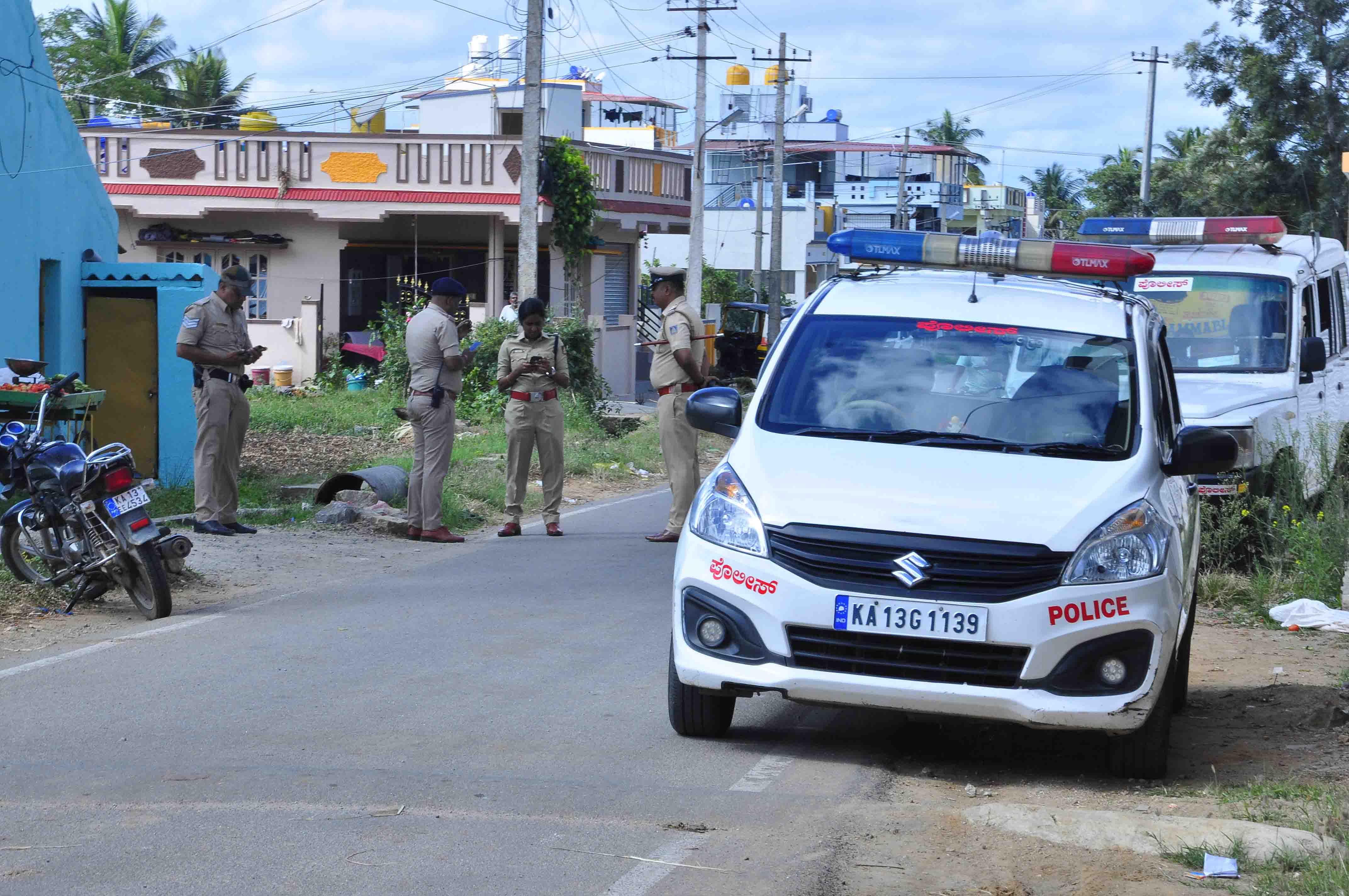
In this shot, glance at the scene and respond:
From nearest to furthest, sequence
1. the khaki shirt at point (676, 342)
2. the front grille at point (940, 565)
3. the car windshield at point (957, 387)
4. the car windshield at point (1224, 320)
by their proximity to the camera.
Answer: the front grille at point (940, 565), the car windshield at point (957, 387), the car windshield at point (1224, 320), the khaki shirt at point (676, 342)

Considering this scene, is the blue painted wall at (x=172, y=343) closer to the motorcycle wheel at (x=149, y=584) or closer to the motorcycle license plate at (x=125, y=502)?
the motorcycle wheel at (x=149, y=584)

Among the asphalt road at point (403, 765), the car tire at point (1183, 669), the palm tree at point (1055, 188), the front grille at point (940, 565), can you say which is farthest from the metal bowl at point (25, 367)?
the palm tree at point (1055, 188)

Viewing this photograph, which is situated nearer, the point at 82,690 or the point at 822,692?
the point at 822,692

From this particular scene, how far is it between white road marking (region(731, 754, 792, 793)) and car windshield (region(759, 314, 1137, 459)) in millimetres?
1303

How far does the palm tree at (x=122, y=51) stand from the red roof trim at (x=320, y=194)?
85.2 feet

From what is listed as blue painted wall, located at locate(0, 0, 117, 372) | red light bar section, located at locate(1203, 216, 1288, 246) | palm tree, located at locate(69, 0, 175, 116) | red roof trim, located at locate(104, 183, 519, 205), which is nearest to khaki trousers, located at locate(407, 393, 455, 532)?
blue painted wall, located at locate(0, 0, 117, 372)

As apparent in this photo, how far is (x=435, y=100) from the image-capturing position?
36812 millimetres

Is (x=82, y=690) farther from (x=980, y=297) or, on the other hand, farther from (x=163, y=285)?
(x=163, y=285)

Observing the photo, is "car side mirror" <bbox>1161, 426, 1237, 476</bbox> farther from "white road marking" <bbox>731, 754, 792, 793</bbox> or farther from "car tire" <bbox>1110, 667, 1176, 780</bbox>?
"white road marking" <bbox>731, 754, 792, 793</bbox>

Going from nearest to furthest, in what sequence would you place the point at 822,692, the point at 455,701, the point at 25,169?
the point at 822,692
the point at 455,701
the point at 25,169

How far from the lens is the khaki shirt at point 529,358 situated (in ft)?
40.1

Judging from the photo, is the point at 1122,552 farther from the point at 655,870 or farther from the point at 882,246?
the point at 882,246

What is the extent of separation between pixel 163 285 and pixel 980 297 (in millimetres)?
10245

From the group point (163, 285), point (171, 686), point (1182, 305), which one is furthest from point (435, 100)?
point (171, 686)
